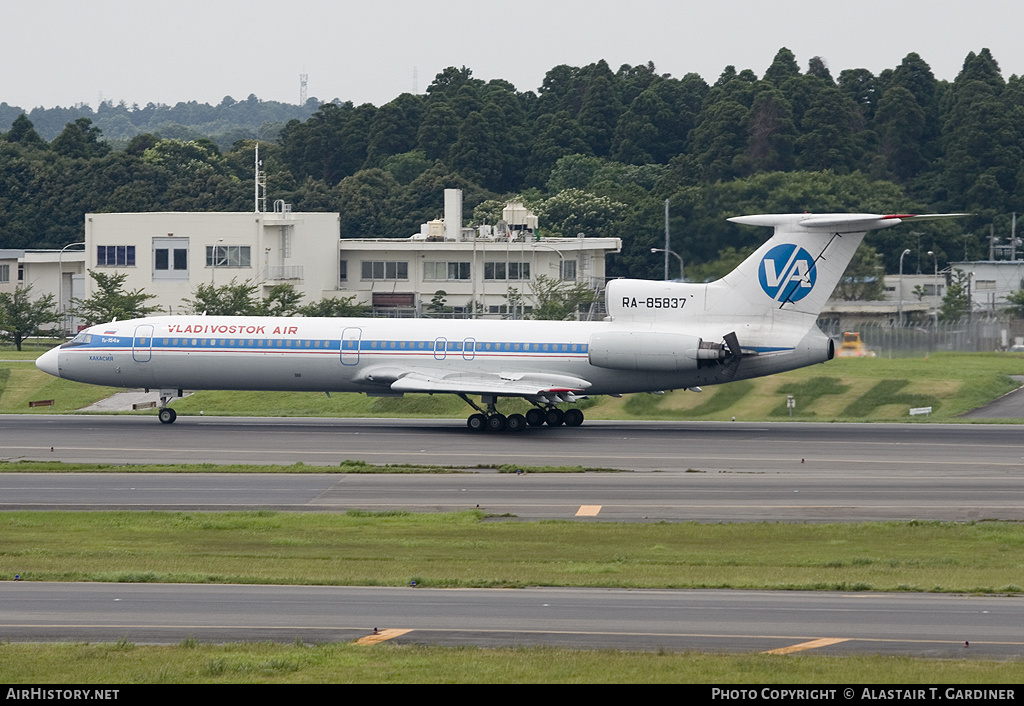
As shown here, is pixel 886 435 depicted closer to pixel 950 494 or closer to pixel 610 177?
pixel 950 494

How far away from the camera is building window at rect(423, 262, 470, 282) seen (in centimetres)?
10200

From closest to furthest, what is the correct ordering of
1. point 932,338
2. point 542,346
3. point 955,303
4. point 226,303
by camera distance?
point 542,346
point 932,338
point 226,303
point 955,303

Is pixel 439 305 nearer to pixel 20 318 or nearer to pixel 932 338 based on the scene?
pixel 20 318

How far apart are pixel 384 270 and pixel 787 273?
196 feet

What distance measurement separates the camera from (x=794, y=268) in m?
46.2

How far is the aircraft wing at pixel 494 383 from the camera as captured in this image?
4656 centimetres

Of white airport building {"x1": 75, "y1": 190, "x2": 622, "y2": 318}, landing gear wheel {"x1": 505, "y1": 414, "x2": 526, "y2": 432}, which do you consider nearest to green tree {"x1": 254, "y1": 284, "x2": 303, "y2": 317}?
white airport building {"x1": 75, "y1": 190, "x2": 622, "y2": 318}

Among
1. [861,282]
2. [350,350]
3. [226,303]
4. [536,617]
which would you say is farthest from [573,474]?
[861,282]

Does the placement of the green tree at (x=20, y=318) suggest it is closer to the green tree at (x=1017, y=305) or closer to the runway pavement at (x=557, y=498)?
the runway pavement at (x=557, y=498)

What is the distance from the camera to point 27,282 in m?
104

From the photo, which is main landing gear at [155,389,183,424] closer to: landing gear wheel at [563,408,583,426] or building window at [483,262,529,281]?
landing gear wheel at [563,408,583,426]

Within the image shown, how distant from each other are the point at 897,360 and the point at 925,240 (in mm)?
56107

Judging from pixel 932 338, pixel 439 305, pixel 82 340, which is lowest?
pixel 932 338

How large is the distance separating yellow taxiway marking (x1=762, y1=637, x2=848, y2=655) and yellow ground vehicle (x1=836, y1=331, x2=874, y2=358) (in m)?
53.6
